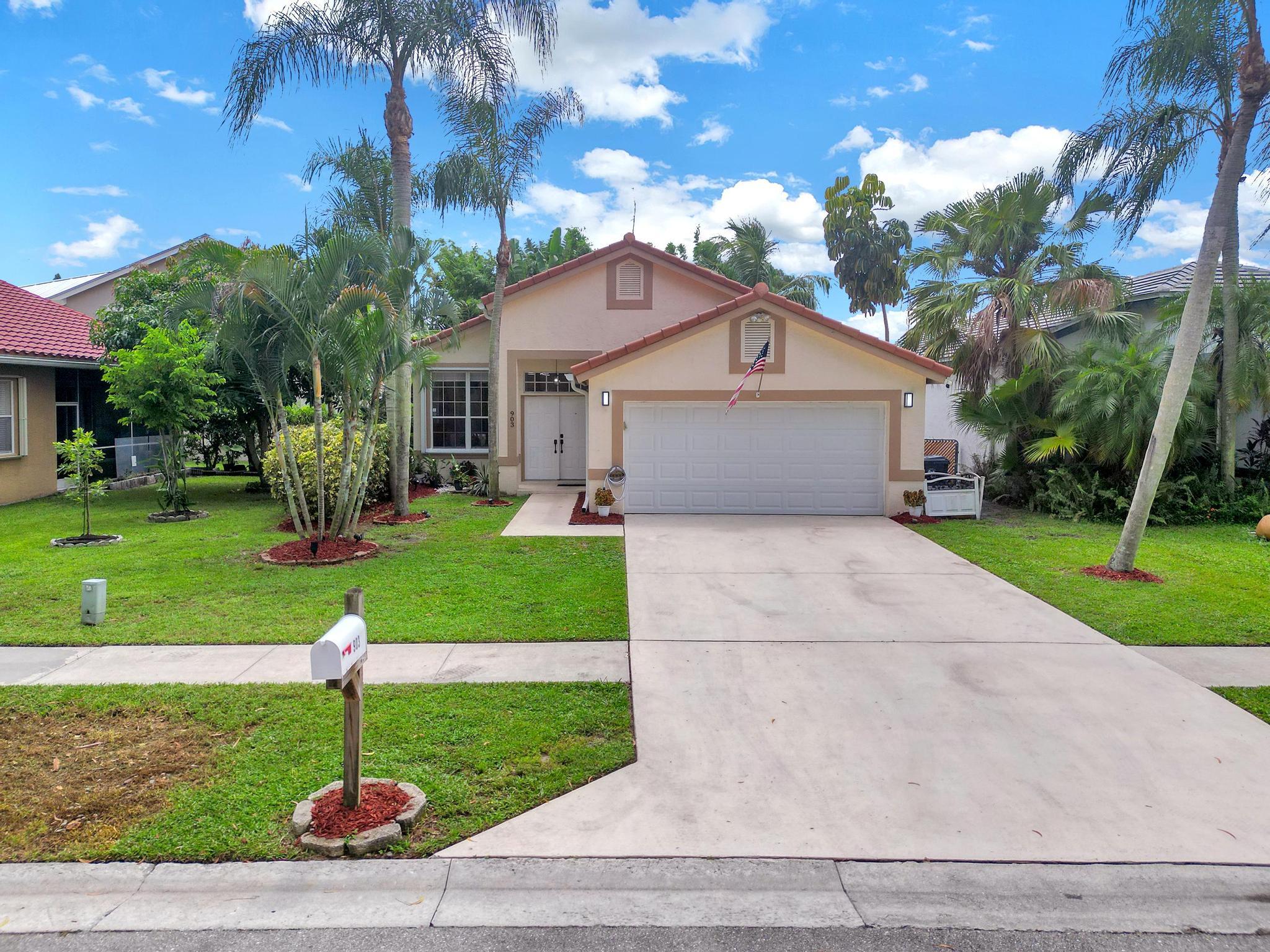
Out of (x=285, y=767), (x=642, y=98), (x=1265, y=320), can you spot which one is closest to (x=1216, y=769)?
(x=285, y=767)

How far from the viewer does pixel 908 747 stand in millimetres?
4883

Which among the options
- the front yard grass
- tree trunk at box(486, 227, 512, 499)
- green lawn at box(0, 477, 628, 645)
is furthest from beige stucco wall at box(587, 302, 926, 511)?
the front yard grass

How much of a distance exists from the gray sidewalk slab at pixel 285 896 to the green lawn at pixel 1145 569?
6.41 m

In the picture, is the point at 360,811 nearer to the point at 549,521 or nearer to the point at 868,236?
the point at 549,521

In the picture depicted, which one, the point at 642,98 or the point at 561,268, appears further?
the point at 642,98

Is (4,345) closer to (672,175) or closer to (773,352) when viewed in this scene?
(773,352)

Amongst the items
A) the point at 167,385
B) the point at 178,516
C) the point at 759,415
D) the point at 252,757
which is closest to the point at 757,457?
the point at 759,415

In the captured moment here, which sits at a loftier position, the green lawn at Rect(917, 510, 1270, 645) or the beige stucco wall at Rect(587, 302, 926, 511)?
the beige stucco wall at Rect(587, 302, 926, 511)

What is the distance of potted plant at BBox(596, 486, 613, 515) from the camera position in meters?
13.6

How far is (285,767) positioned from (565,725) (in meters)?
1.65

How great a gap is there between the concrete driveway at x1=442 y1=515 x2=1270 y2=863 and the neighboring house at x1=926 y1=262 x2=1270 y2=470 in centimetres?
1004

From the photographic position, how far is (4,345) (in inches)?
555

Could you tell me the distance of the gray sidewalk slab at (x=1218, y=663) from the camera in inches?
237

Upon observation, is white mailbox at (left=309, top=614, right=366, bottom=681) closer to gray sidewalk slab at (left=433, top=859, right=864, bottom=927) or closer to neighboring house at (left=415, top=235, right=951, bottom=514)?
gray sidewalk slab at (left=433, top=859, right=864, bottom=927)
